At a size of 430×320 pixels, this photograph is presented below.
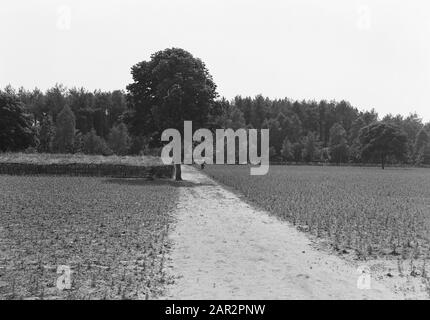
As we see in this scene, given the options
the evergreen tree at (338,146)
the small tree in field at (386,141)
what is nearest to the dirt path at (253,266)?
the small tree in field at (386,141)

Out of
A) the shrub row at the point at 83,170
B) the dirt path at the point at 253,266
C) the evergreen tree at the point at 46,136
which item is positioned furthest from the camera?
the evergreen tree at the point at 46,136

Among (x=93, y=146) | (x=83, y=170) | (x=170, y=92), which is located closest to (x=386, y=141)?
(x=170, y=92)

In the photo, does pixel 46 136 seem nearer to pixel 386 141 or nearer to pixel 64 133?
pixel 64 133

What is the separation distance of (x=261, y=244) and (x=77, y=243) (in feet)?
17.8

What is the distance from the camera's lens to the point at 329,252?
11453 millimetres

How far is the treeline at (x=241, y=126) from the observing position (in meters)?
96.3

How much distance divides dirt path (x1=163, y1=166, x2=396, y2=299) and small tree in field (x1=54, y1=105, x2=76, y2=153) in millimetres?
84277

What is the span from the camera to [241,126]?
111062mm

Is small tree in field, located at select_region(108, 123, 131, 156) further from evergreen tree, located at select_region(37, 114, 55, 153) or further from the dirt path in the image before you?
the dirt path

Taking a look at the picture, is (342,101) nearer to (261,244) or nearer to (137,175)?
(137,175)

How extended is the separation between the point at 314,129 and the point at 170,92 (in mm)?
105331

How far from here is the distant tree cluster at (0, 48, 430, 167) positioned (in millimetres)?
39719

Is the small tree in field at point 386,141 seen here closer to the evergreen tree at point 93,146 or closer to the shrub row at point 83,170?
the evergreen tree at point 93,146
